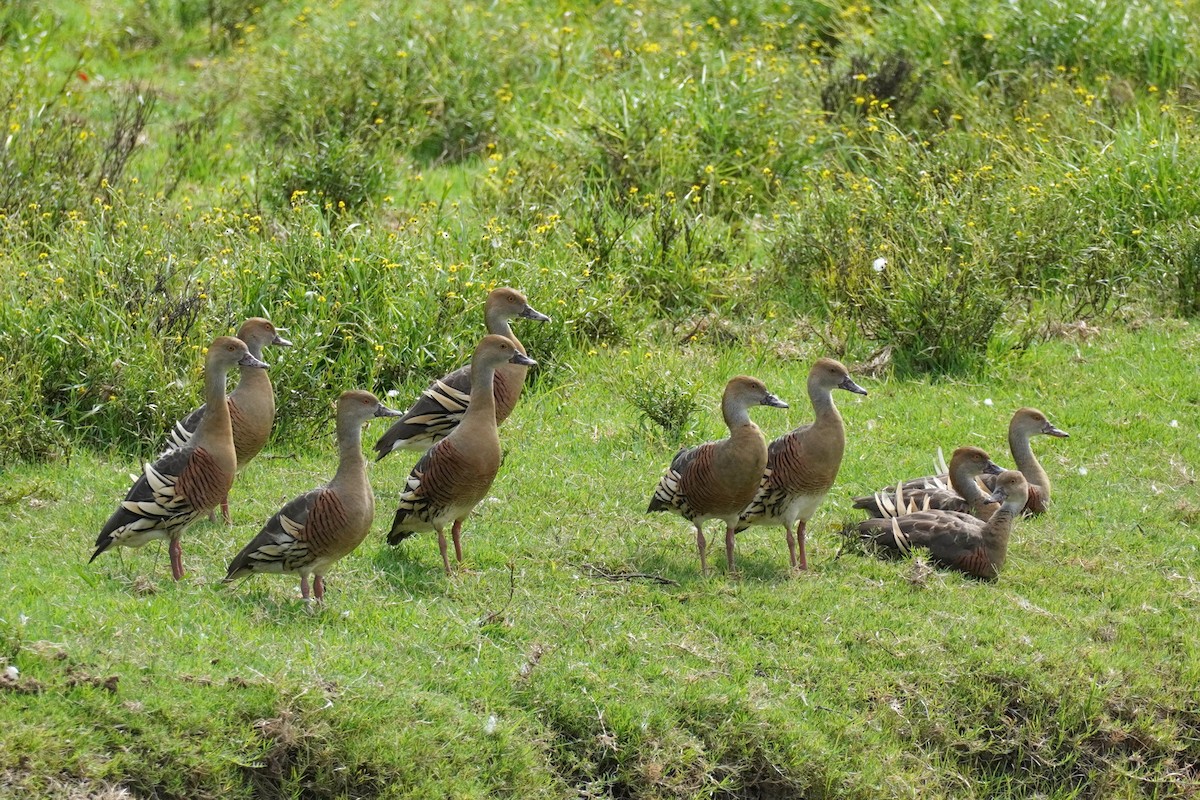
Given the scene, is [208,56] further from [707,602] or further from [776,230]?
[707,602]

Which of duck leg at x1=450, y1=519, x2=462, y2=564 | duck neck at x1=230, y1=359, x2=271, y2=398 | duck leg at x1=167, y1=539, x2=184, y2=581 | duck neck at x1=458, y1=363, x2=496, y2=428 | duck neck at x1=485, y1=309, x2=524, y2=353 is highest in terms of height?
duck neck at x1=458, y1=363, x2=496, y2=428

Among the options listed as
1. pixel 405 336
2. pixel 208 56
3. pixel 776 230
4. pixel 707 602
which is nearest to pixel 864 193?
pixel 776 230

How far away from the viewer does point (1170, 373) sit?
36.8ft

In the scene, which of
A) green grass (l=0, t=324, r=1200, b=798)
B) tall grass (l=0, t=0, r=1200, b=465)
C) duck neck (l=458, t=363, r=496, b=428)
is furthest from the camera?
tall grass (l=0, t=0, r=1200, b=465)

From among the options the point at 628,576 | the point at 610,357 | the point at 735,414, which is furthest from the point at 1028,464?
the point at 610,357

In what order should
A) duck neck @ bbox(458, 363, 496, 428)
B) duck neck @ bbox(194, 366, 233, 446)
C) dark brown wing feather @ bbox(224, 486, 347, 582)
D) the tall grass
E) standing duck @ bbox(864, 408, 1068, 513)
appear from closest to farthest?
dark brown wing feather @ bbox(224, 486, 347, 582)
duck neck @ bbox(194, 366, 233, 446)
duck neck @ bbox(458, 363, 496, 428)
standing duck @ bbox(864, 408, 1068, 513)
the tall grass

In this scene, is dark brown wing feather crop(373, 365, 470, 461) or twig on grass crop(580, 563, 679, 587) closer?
twig on grass crop(580, 563, 679, 587)

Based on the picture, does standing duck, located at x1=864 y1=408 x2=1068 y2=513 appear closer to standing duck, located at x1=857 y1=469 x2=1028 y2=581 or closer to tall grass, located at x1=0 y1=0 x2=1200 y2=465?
standing duck, located at x1=857 y1=469 x2=1028 y2=581

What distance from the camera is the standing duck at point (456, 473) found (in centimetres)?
774

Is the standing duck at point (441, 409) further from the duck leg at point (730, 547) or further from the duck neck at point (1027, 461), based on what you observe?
the duck neck at point (1027, 461)

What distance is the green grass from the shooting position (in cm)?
636

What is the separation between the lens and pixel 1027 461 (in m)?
9.45

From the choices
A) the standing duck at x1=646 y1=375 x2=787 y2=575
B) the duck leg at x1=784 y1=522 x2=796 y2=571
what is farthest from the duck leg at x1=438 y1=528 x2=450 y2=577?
the duck leg at x1=784 y1=522 x2=796 y2=571

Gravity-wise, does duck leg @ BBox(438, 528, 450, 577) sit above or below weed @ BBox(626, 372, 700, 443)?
above
